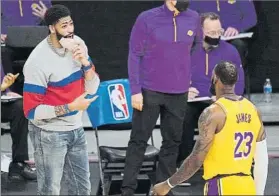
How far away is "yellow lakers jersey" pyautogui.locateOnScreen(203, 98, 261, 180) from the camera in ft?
16.8

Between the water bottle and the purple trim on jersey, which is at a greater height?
the purple trim on jersey

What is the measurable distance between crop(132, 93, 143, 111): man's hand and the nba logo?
→ 44cm

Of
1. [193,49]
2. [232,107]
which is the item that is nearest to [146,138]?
[193,49]

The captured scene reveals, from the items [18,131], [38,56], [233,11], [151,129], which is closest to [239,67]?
[233,11]

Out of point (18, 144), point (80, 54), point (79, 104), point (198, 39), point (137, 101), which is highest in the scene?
point (80, 54)

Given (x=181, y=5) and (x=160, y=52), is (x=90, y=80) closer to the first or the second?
(x=160, y=52)

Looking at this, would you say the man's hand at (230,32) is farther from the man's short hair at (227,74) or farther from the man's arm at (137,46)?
the man's short hair at (227,74)

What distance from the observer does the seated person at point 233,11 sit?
8.62m

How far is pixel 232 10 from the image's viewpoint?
28.5 ft

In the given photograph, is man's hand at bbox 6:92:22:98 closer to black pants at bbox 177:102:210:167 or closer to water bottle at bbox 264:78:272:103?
black pants at bbox 177:102:210:167

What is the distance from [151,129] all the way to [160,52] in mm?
663

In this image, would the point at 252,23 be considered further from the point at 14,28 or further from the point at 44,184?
the point at 44,184

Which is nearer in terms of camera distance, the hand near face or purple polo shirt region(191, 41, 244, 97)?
the hand near face

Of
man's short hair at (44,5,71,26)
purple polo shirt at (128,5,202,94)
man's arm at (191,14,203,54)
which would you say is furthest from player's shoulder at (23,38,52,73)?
man's arm at (191,14,203,54)
